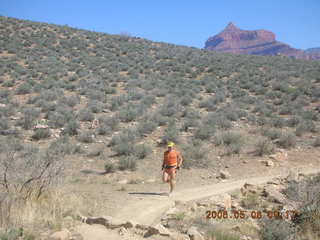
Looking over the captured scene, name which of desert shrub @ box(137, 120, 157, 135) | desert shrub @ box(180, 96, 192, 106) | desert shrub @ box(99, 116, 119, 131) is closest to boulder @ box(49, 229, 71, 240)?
desert shrub @ box(137, 120, 157, 135)

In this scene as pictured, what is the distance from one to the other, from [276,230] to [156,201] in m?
3.29

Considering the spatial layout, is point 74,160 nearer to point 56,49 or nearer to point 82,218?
point 82,218

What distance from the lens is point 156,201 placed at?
8.13m

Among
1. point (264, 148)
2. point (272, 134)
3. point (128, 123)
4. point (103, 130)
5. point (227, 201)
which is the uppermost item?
point (128, 123)

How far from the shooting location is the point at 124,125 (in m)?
16.1

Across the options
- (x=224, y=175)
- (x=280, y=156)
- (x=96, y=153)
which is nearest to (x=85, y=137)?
(x=96, y=153)

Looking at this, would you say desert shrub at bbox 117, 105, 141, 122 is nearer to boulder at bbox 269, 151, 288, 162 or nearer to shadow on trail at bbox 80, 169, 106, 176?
shadow on trail at bbox 80, 169, 106, 176

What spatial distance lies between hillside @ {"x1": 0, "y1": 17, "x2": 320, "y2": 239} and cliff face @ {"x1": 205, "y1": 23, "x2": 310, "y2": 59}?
12748cm

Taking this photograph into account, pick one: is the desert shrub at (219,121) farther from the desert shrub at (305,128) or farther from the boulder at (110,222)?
the boulder at (110,222)

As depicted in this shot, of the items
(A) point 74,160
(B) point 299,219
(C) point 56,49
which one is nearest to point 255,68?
(C) point 56,49

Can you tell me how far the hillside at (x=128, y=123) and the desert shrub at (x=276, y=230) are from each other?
145 inches

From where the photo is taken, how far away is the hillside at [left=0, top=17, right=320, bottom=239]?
8.25m

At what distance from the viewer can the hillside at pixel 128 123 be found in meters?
8.25

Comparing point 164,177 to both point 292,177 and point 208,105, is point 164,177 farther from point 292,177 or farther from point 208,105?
point 208,105
